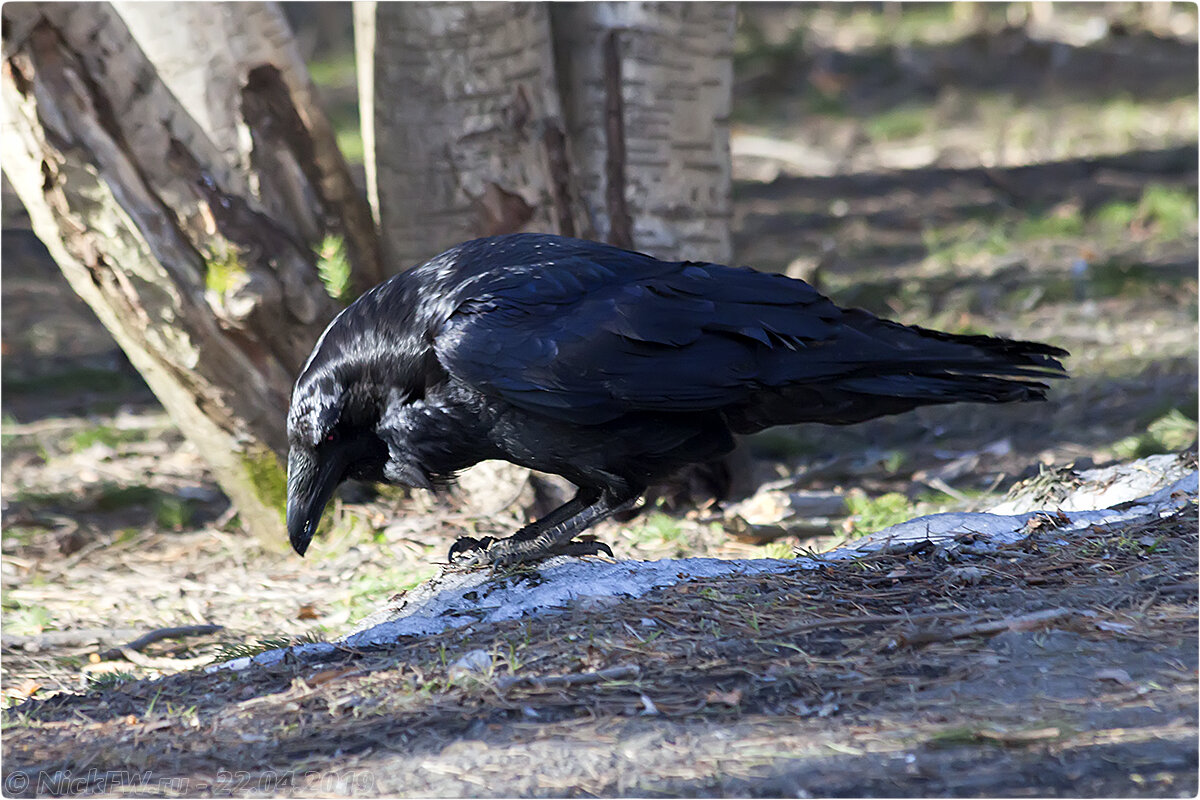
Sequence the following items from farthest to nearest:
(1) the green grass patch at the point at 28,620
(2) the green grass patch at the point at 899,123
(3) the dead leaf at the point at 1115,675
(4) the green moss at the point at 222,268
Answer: (2) the green grass patch at the point at 899,123, (4) the green moss at the point at 222,268, (1) the green grass patch at the point at 28,620, (3) the dead leaf at the point at 1115,675

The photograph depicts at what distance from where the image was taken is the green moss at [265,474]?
17.4 ft

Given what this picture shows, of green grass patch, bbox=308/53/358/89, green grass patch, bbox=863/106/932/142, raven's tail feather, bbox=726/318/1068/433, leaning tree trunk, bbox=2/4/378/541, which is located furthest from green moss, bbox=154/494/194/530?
green grass patch, bbox=308/53/358/89

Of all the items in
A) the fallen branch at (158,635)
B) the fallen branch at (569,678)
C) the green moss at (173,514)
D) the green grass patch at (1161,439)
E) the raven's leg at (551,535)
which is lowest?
the green moss at (173,514)

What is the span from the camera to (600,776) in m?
2.59

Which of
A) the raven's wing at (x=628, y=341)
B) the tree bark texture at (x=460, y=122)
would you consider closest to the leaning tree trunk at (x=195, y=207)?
the tree bark texture at (x=460, y=122)

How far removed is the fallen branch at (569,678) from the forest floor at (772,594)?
13mm

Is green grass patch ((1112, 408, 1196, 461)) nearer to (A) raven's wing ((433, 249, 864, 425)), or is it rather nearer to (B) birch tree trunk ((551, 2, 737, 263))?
(B) birch tree trunk ((551, 2, 737, 263))

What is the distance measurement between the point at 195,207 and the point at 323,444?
4.40 ft

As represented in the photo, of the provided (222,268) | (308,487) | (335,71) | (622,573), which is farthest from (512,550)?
(335,71)

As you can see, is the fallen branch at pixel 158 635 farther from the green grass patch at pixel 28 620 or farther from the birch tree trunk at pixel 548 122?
the birch tree trunk at pixel 548 122

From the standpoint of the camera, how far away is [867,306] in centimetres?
778

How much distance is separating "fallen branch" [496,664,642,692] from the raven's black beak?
1.38m

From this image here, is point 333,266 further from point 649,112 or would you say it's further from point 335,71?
point 335,71

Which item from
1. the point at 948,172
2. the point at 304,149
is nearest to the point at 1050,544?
the point at 304,149
